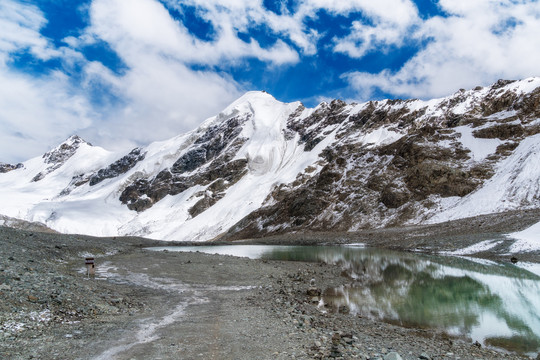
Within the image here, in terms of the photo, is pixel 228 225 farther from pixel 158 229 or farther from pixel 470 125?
pixel 470 125

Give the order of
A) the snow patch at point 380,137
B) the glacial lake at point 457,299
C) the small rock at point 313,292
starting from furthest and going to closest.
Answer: the snow patch at point 380,137
the small rock at point 313,292
the glacial lake at point 457,299

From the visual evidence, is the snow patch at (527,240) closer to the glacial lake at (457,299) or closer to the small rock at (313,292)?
the glacial lake at (457,299)

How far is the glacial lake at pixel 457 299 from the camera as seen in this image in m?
16.8

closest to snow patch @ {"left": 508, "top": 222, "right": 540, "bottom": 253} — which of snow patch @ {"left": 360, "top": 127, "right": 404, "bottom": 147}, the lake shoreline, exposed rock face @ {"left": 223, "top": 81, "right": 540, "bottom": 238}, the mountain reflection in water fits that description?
the mountain reflection in water

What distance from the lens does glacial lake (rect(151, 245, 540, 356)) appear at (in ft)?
55.1

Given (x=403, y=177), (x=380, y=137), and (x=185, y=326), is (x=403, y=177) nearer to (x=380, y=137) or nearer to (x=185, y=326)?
(x=380, y=137)

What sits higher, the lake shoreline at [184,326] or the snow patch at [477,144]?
the snow patch at [477,144]

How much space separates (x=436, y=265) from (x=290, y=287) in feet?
64.4

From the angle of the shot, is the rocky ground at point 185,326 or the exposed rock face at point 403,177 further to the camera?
the exposed rock face at point 403,177

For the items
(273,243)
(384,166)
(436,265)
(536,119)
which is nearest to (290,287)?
(436,265)

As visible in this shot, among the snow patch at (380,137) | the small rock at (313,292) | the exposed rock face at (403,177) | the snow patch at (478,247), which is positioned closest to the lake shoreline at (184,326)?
the small rock at (313,292)

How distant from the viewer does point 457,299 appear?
22.9m

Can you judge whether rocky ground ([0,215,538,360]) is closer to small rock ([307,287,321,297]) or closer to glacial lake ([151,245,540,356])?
small rock ([307,287,321,297])

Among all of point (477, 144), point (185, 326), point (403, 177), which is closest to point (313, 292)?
point (185, 326)
